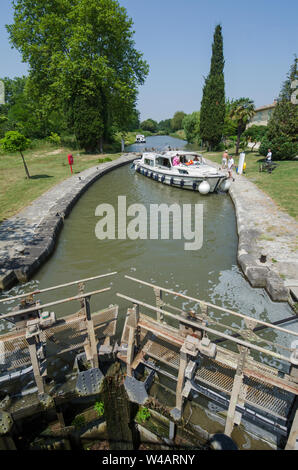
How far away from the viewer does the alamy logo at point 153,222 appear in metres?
10.9

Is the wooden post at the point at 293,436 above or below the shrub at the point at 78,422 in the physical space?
above

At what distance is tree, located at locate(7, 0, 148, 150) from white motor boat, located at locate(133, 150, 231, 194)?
41.4ft

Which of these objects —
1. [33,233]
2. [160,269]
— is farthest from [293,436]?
[33,233]

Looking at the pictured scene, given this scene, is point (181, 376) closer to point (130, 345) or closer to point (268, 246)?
point (130, 345)

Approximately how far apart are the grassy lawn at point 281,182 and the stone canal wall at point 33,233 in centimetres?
1047

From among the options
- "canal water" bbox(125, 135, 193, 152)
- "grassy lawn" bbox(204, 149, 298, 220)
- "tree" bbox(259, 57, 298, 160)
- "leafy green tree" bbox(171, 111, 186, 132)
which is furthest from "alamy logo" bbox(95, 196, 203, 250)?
"leafy green tree" bbox(171, 111, 186, 132)

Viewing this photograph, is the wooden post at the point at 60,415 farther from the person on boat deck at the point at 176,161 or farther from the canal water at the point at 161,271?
the person on boat deck at the point at 176,161

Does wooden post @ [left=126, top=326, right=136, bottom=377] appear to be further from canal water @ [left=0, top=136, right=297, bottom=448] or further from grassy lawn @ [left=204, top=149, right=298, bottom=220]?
grassy lawn @ [left=204, top=149, right=298, bottom=220]

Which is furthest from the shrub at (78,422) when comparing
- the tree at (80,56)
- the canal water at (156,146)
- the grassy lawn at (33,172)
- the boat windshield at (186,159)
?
the canal water at (156,146)

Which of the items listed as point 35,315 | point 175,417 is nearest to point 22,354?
point 35,315

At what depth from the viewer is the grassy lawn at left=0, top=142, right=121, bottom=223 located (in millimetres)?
14250

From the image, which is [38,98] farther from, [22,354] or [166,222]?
[22,354]

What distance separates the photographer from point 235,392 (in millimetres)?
3512

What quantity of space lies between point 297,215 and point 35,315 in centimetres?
1115
